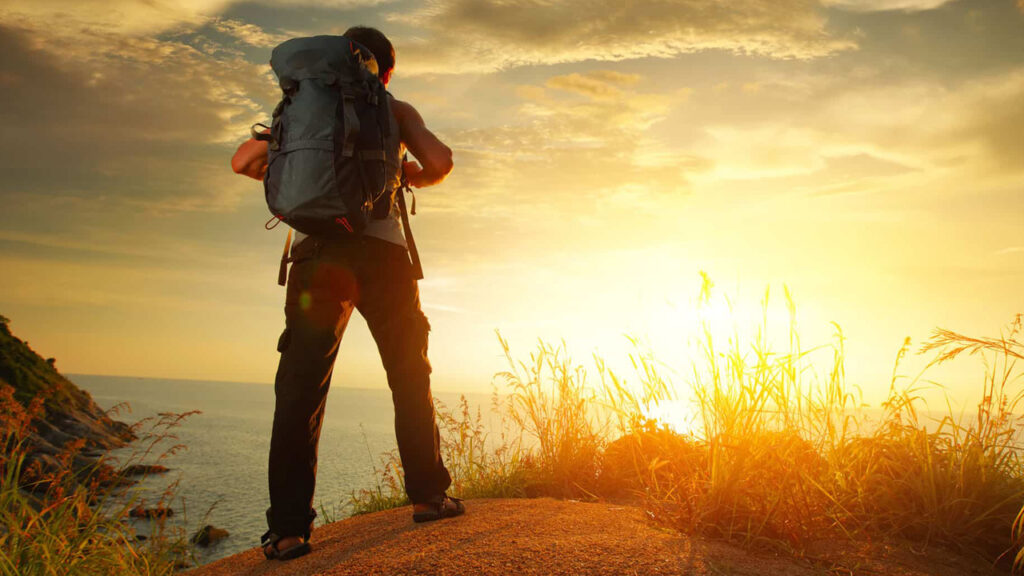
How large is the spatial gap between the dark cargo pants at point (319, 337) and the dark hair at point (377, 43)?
3.86ft

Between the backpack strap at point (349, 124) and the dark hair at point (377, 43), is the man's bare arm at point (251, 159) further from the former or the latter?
the dark hair at point (377, 43)

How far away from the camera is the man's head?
11.7ft

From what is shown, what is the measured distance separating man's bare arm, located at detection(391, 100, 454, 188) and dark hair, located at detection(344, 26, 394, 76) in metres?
0.33

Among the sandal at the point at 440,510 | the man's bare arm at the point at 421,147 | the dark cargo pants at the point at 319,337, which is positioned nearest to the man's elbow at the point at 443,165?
the man's bare arm at the point at 421,147

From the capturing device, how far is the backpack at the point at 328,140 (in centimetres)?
297

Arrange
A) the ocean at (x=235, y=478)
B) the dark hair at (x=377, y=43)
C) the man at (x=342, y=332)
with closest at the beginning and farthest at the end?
the man at (x=342, y=332), the dark hair at (x=377, y=43), the ocean at (x=235, y=478)

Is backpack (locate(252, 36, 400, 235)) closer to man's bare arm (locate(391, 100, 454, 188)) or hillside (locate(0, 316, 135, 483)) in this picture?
man's bare arm (locate(391, 100, 454, 188))

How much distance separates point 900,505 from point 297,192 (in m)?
3.76

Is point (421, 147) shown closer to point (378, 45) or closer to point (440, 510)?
point (378, 45)

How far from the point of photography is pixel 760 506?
2867mm

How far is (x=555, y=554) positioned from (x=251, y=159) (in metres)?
2.65

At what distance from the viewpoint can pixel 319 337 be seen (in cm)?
321

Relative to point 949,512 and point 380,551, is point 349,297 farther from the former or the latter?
point 949,512

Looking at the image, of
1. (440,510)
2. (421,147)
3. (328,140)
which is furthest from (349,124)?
(440,510)
